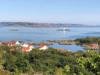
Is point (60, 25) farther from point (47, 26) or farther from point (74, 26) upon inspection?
point (74, 26)

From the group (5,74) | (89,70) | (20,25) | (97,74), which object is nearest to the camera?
(5,74)

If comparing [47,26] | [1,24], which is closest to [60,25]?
[47,26]

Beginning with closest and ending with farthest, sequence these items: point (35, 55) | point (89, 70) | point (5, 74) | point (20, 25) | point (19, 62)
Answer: point (5, 74)
point (89, 70)
point (19, 62)
point (35, 55)
point (20, 25)

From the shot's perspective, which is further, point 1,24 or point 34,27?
point 1,24

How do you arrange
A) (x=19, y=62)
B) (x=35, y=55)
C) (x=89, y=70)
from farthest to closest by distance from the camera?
(x=35, y=55) < (x=19, y=62) < (x=89, y=70)

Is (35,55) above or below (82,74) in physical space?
below

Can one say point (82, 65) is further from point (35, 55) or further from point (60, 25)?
point (60, 25)

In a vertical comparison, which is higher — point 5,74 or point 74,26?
point 5,74

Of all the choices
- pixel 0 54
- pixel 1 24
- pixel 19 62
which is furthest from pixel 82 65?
pixel 1 24

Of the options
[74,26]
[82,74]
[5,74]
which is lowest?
[74,26]
